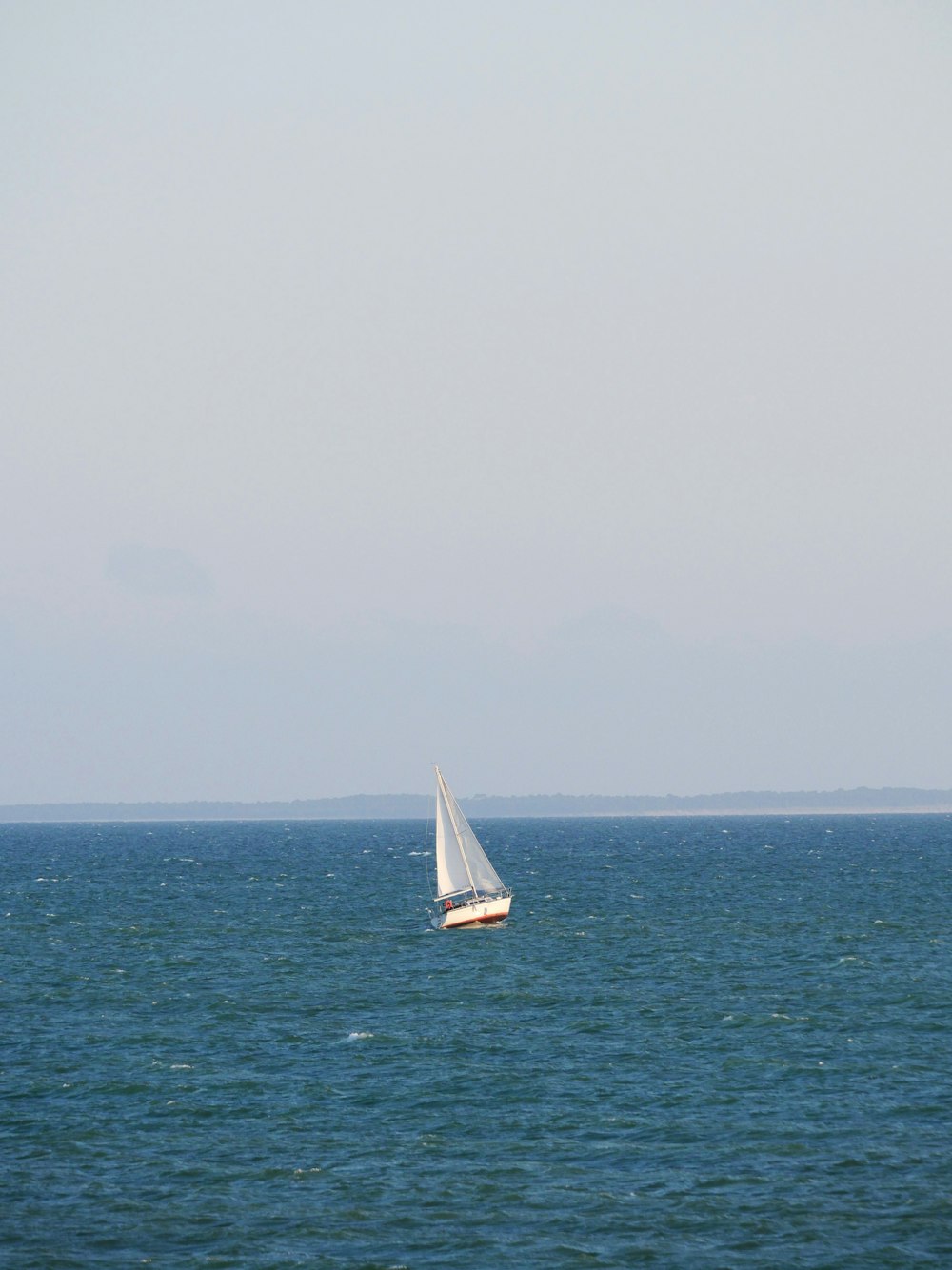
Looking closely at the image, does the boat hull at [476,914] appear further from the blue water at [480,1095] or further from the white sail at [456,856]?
the blue water at [480,1095]

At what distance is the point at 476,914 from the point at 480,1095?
44805mm

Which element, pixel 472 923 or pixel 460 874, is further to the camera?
pixel 460 874

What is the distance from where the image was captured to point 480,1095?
4703cm

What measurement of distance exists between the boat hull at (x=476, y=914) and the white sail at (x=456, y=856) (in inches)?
43.0

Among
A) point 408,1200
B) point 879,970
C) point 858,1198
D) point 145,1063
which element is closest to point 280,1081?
point 145,1063

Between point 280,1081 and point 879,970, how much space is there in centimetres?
3436

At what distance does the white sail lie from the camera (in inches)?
3620

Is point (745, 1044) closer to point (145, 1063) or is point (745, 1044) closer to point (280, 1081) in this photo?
point (280, 1081)

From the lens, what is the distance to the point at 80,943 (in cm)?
8650

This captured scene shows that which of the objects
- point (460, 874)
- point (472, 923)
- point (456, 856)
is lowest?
point (472, 923)

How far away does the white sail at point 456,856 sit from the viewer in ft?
302

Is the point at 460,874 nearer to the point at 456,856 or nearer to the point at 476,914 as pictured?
the point at 456,856

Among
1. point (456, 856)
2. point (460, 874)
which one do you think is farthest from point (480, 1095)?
point (460, 874)

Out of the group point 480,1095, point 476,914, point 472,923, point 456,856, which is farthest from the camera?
point 456,856
